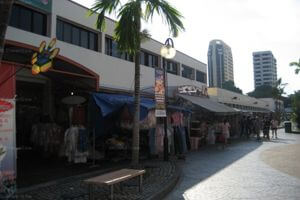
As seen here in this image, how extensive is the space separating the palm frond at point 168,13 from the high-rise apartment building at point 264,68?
124 metres

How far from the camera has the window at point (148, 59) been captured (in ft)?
79.4

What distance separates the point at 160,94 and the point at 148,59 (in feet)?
39.5

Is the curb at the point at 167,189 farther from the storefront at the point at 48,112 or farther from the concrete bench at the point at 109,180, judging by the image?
the storefront at the point at 48,112

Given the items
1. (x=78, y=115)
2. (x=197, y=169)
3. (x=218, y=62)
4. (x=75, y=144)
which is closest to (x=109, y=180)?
(x=75, y=144)

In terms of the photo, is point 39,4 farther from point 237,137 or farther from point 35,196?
point 237,137

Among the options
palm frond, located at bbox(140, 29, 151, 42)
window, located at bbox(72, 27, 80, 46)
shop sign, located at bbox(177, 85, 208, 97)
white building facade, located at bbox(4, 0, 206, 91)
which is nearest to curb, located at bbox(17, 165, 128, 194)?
white building facade, located at bbox(4, 0, 206, 91)

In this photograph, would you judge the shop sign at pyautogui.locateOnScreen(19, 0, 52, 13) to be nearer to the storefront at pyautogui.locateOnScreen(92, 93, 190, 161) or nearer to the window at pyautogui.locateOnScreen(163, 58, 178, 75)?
the storefront at pyautogui.locateOnScreen(92, 93, 190, 161)

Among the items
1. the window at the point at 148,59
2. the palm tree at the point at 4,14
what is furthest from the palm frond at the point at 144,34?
the window at the point at 148,59

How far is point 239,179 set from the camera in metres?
10.4

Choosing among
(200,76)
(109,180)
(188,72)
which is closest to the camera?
(109,180)

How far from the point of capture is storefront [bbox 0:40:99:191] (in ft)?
33.0

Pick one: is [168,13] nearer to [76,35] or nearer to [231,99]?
[76,35]

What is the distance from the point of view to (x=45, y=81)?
1513 cm

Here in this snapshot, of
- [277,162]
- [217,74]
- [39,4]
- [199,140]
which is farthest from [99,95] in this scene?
[217,74]
